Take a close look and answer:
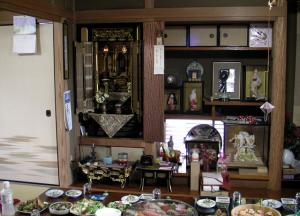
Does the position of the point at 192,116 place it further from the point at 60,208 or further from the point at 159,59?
the point at 60,208

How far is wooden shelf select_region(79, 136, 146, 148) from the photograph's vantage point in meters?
3.88

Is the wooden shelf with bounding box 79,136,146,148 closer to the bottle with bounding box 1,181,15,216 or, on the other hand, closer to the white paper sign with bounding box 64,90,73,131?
the white paper sign with bounding box 64,90,73,131

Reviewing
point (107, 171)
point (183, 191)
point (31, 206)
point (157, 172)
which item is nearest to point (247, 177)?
point (183, 191)

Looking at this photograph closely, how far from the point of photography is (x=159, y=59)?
147 inches

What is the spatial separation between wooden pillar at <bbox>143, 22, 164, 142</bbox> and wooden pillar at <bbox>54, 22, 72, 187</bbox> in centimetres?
87

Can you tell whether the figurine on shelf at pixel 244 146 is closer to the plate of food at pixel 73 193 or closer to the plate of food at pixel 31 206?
the plate of food at pixel 73 193

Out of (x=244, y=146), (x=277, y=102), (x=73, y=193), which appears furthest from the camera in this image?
(x=244, y=146)

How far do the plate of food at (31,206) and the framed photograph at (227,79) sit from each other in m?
2.36

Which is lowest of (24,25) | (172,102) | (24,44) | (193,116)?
(193,116)

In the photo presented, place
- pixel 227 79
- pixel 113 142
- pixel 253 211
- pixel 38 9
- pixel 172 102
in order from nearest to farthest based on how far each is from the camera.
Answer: pixel 253 211 → pixel 38 9 → pixel 113 142 → pixel 227 79 → pixel 172 102

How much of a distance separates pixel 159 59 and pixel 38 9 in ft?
4.24

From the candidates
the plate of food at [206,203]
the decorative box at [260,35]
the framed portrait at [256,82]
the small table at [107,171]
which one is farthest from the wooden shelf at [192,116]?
the plate of food at [206,203]

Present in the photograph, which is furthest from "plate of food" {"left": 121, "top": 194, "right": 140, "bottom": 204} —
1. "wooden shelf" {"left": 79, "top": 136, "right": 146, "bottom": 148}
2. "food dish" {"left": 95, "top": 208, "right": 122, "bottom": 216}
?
"wooden shelf" {"left": 79, "top": 136, "right": 146, "bottom": 148}

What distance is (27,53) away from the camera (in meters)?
3.88
